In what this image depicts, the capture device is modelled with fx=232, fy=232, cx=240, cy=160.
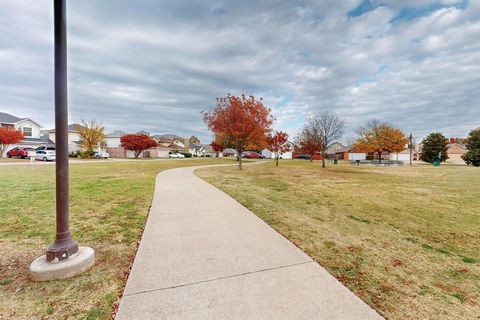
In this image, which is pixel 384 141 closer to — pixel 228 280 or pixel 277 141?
pixel 277 141

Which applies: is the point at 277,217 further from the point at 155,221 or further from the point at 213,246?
the point at 155,221

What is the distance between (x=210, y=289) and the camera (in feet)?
8.93

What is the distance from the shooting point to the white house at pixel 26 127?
1693 inches

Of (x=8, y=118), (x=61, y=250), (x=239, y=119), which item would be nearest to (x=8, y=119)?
(x=8, y=118)

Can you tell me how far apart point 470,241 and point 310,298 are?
4551mm

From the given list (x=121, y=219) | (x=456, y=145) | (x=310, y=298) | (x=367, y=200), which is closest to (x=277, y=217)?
(x=310, y=298)

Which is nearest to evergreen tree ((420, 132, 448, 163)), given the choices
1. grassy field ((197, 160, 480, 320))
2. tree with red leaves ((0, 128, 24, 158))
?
grassy field ((197, 160, 480, 320))

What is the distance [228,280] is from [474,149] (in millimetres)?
56533

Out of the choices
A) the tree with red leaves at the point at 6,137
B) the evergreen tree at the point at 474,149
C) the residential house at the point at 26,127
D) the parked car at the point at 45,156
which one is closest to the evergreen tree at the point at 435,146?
the evergreen tree at the point at 474,149

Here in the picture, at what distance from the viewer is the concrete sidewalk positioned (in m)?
2.36

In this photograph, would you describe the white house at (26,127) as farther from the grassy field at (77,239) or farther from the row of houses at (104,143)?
A: the grassy field at (77,239)

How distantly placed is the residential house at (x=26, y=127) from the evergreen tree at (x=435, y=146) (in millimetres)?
79652

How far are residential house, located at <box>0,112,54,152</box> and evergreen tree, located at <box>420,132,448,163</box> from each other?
79652mm

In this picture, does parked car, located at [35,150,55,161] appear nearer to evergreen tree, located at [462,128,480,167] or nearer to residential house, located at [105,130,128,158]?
residential house, located at [105,130,128,158]
